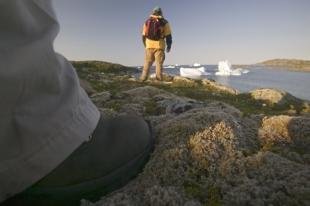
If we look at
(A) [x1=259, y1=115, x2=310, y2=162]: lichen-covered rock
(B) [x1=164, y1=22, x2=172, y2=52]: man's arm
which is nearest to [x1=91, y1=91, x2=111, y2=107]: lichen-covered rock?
(A) [x1=259, y1=115, x2=310, y2=162]: lichen-covered rock

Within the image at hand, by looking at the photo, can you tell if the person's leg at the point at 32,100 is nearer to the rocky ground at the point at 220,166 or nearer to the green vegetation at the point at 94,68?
the rocky ground at the point at 220,166

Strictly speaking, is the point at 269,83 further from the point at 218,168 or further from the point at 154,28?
the point at 218,168

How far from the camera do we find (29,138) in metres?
2.59

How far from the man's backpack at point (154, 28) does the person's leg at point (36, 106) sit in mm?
17445

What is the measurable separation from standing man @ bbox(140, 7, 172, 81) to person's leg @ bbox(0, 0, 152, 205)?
17.5 metres

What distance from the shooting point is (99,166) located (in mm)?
3240

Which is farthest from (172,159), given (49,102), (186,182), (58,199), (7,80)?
(7,80)

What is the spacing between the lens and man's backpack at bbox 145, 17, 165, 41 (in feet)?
65.9

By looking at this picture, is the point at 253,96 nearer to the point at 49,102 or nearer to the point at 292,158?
the point at 292,158

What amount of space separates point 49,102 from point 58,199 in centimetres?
86

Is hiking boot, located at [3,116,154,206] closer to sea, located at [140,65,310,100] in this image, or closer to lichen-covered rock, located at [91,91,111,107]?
lichen-covered rock, located at [91,91,111,107]

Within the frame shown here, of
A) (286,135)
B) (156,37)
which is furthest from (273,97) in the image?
(286,135)

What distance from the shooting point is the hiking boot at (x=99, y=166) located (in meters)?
2.97

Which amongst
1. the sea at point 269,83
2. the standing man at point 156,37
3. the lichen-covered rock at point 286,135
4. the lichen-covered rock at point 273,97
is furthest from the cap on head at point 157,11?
the lichen-covered rock at point 286,135
